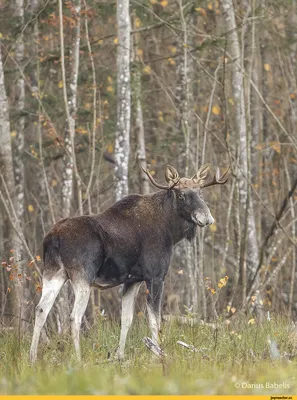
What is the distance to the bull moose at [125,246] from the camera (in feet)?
40.1

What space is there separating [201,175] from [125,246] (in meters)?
1.44

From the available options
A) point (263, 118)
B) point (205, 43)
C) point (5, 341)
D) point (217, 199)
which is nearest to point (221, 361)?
point (5, 341)

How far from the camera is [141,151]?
20406 mm

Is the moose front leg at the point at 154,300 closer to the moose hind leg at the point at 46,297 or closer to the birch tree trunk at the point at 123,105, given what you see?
the moose hind leg at the point at 46,297

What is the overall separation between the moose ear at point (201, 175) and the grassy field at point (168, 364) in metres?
1.78

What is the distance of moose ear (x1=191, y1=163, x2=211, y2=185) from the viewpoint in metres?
13.3

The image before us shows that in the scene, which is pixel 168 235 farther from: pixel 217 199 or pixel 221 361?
pixel 217 199

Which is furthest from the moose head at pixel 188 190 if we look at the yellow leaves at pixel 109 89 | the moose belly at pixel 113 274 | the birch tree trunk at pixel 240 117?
the yellow leaves at pixel 109 89

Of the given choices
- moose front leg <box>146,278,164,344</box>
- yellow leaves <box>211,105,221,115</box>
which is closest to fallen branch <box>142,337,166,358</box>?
moose front leg <box>146,278,164,344</box>

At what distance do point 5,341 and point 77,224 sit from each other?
1.65 meters

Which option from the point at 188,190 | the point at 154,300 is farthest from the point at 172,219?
the point at 154,300

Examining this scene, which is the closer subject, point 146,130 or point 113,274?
point 113,274

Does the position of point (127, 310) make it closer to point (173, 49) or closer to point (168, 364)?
point (168, 364)

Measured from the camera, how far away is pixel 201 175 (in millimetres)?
13406
